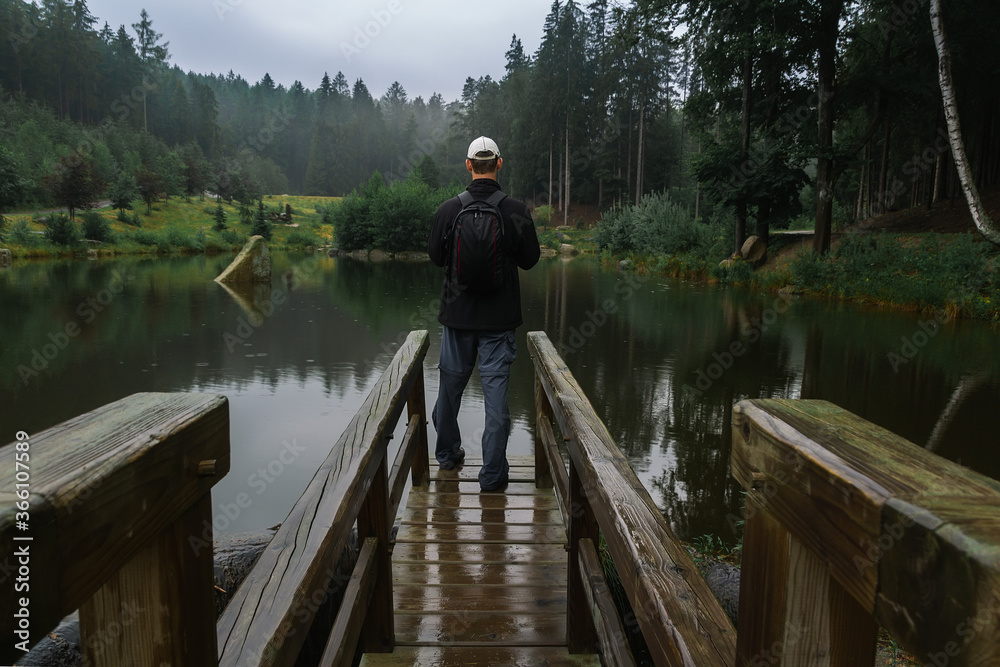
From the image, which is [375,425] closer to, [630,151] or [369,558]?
[369,558]

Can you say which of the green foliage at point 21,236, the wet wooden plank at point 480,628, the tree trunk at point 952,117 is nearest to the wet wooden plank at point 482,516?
the wet wooden plank at point 480,628

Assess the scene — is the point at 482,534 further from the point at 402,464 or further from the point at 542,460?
the point at 542,460

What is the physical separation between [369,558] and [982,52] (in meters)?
24.4

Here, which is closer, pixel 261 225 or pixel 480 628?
pixel 480 628

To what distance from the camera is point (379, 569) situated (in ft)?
7.70

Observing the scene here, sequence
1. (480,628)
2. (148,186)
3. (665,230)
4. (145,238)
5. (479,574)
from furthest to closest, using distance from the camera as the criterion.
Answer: (148,186)
(145,238)
(665,230)
(479,574)
(480,628)

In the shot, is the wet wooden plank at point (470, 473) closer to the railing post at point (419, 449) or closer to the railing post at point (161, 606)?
the railing post at point (419, 449)

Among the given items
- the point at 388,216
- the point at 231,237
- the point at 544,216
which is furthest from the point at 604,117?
the point at 231,237

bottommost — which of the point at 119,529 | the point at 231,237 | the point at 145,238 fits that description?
the point at 119,529

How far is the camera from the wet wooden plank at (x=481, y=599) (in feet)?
8.91

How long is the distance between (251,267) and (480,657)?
827 inches

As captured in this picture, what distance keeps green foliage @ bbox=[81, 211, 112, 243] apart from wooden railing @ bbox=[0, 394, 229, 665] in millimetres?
36870

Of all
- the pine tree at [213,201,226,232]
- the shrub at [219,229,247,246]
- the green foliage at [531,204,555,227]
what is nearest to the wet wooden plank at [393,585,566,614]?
the shrub at [219,229,247,246]

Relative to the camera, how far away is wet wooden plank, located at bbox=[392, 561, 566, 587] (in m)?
2.92
